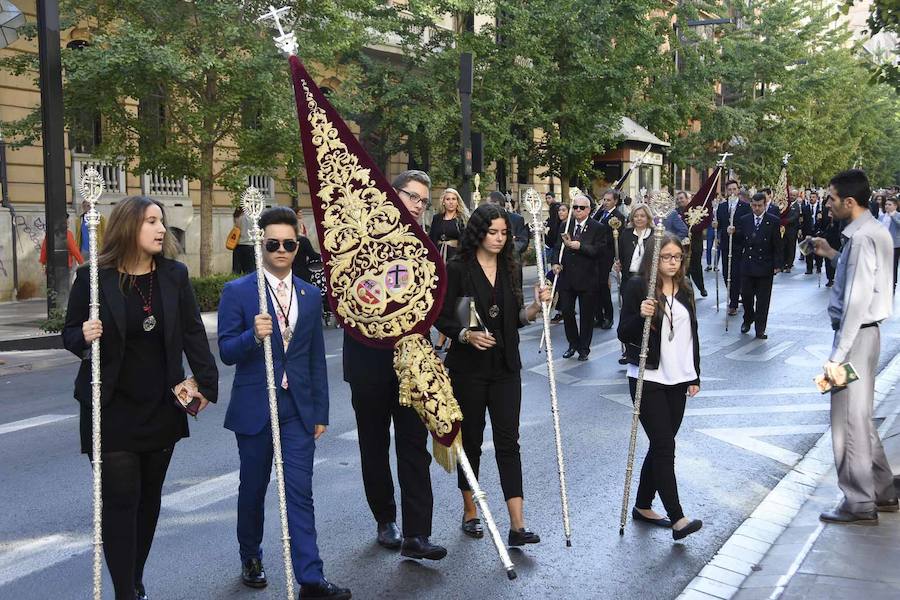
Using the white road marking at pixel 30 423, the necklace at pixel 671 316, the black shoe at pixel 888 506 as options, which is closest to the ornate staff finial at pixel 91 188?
the necklace at pixel 671 316

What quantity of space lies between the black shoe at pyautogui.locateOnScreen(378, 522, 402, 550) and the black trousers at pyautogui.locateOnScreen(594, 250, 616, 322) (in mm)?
7499

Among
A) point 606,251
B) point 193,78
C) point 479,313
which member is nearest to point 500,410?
point 479,313

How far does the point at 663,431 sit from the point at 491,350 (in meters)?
1.09

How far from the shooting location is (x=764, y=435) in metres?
8.38

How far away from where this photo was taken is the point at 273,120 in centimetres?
1744

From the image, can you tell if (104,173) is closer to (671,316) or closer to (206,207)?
(206,207)

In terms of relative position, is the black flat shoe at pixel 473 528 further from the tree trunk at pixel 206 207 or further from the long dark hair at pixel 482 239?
the tree trunk at pixel 206 207

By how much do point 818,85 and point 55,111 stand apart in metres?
38.9

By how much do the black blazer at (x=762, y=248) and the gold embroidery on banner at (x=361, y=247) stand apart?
31.2 feet

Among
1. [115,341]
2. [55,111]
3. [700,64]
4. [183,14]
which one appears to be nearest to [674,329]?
[115,341]

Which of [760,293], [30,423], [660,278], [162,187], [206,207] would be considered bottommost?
[30,423]

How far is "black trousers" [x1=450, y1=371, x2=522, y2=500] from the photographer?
5.47 m

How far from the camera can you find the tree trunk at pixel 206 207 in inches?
731

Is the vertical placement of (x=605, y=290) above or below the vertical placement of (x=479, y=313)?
below
